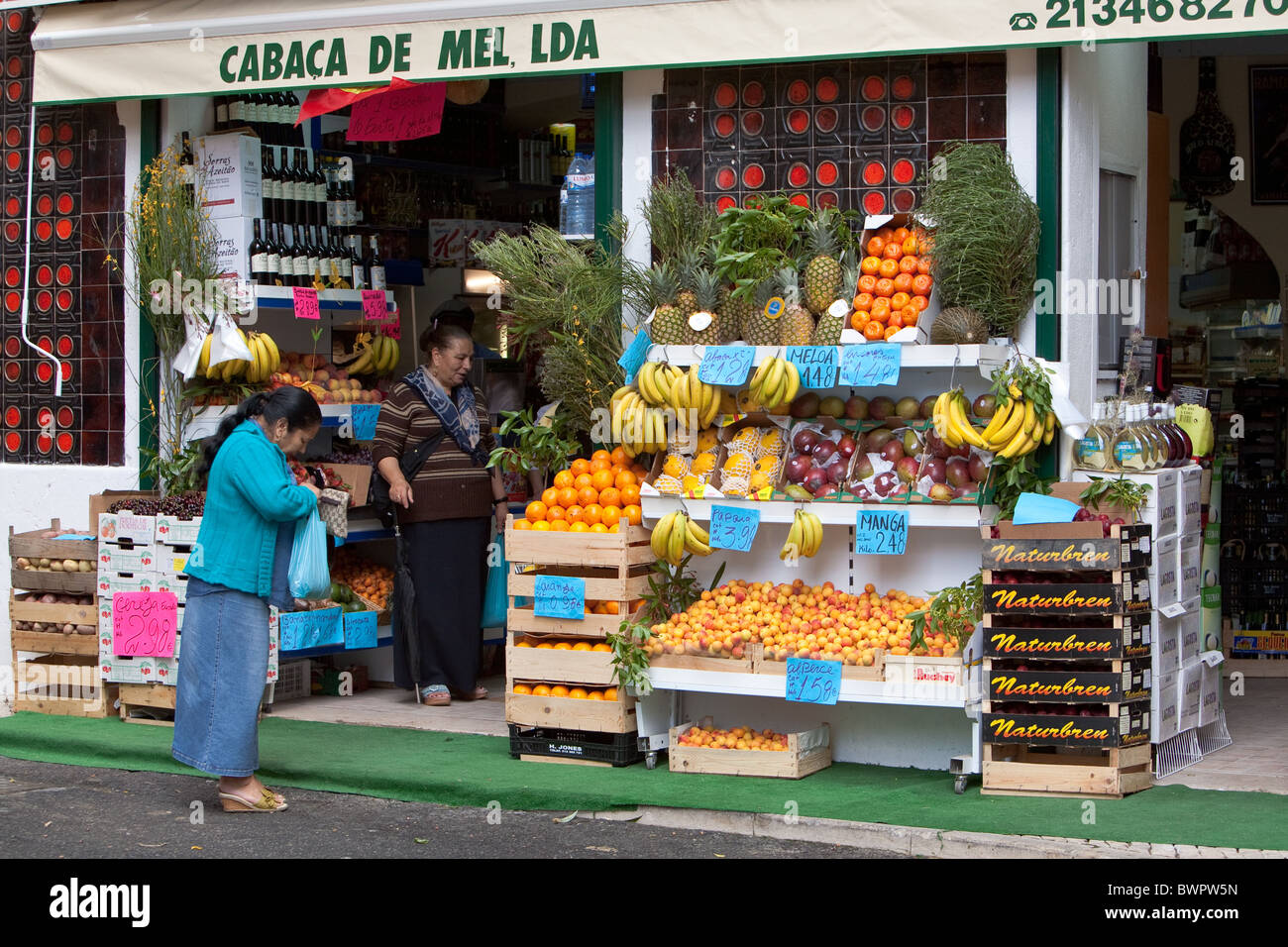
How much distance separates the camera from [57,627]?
9.00m

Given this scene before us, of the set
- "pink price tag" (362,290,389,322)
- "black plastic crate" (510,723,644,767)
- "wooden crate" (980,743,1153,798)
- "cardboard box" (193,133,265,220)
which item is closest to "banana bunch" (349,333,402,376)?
"pink price tag" (362,290,389,322)

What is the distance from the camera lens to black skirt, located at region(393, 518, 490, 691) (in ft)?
29.8

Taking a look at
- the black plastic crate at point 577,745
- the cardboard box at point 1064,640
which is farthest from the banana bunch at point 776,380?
the black plastic crate at point 577,745

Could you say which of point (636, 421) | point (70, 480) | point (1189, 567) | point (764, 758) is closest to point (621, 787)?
point (764, 758)

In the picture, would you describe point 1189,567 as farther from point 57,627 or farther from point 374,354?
point 57,627

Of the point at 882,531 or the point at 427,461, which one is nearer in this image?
the point at 882,531

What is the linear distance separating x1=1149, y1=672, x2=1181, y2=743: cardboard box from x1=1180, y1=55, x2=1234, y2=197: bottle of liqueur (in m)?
5.94

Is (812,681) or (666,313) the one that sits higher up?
(666,313)

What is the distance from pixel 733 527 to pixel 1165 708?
6.85ft

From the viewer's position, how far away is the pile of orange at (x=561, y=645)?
7.61 meters

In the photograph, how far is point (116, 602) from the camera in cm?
870

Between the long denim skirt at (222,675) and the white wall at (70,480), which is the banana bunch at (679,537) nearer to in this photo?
the long denim skirt at (222,675)

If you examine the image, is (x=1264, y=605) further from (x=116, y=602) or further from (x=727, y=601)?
(x=116, y=602)
